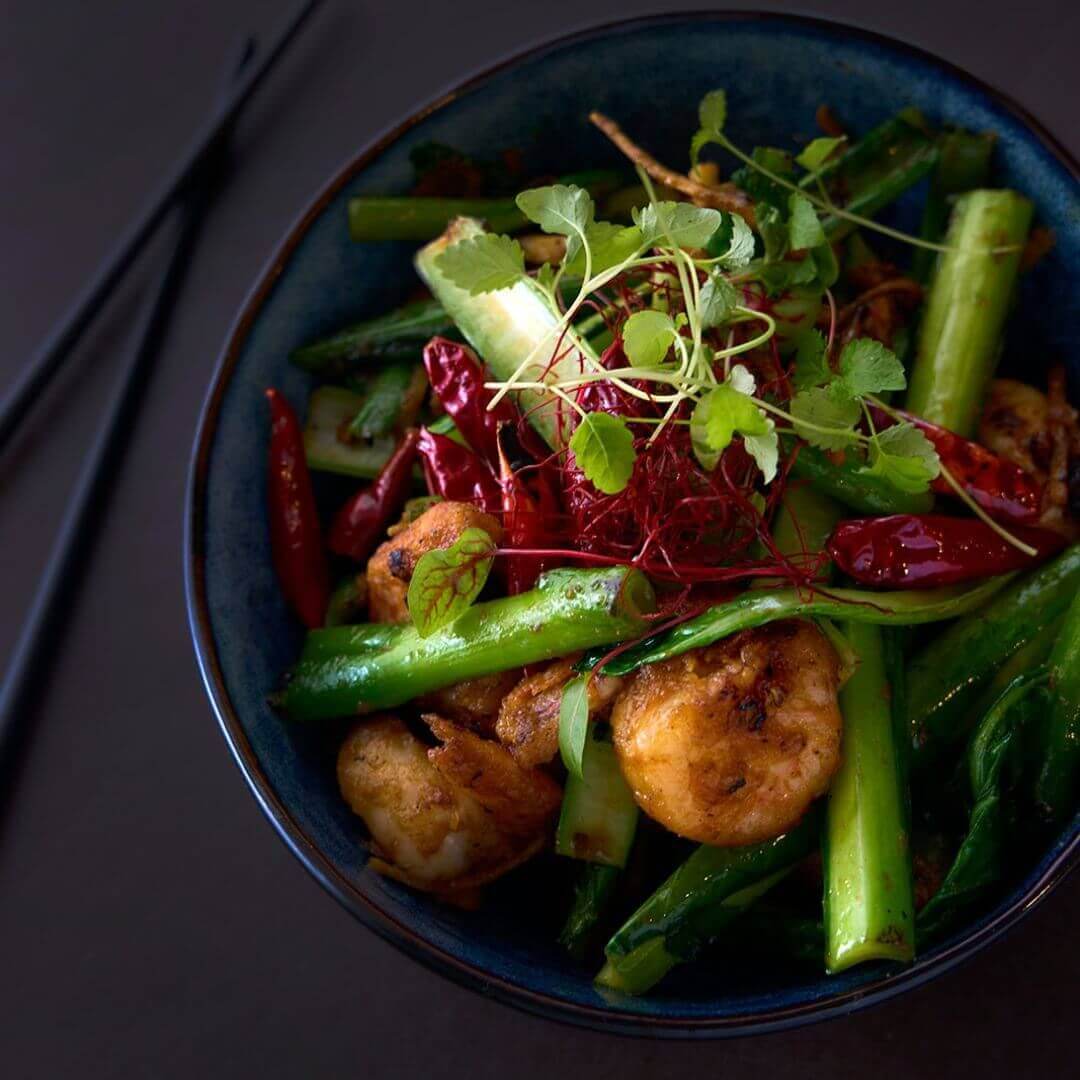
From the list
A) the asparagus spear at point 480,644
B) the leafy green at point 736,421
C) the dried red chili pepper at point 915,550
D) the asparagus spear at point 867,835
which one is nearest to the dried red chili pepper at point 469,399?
the asparagus spear at point 480,644

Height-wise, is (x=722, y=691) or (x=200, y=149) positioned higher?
(x=200, y=149)

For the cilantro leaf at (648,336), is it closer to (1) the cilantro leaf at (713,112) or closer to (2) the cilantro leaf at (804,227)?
(2) the cilantro leaf at (804,227)

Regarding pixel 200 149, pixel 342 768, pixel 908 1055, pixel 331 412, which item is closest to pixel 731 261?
pixel 331 412

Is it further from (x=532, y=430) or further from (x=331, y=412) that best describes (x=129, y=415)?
(x=532, y=430)

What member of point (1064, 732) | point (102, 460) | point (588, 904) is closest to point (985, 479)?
point (1064, 732)

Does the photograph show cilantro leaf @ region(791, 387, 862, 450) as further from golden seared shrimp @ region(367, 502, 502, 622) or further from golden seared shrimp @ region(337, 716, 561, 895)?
golden seared shrimp @ region(337, 716, 561, 895)

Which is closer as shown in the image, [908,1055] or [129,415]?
[908,1055]
